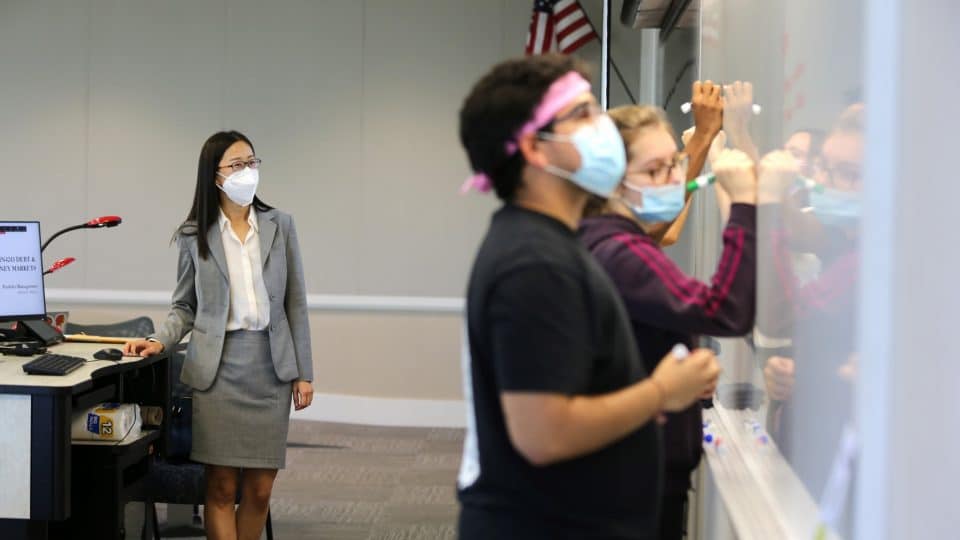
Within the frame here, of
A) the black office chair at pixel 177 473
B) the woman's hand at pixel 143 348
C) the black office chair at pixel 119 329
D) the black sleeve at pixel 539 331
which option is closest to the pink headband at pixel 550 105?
the black sleeve at pixel 539 331

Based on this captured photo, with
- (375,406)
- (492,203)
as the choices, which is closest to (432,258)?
(492,203)

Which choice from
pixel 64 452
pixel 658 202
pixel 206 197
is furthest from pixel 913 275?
pixel 206 197

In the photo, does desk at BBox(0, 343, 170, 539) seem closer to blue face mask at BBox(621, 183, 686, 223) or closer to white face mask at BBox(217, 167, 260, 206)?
white face mask at BBox(217, 167, 260, 206)

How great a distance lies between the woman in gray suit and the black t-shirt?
2.07 meters

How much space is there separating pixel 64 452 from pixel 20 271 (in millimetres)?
1007

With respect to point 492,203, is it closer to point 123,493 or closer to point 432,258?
point 432,258

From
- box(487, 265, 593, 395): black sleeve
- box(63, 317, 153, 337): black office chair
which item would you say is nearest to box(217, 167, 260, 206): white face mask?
box(63, 317, 153, 337): black office chair

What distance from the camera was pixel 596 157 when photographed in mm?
1453

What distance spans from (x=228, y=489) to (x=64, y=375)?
628 mm

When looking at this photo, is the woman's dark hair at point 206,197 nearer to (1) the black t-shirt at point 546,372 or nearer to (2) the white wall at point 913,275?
(1) the black t-shirt at point 546,372

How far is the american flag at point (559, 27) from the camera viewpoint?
6617 millimetres

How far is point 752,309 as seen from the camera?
1755 mm

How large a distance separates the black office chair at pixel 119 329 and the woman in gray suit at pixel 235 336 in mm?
1131

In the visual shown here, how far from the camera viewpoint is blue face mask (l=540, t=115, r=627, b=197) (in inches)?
56.7
